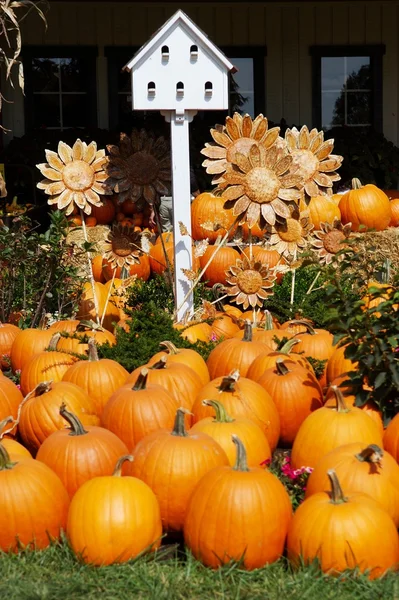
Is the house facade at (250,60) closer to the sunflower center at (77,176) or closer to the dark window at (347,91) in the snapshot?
the dark window at (347,91)

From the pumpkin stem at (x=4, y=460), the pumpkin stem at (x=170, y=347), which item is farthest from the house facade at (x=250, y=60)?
the pumpkin stem at (x=4, y=460)

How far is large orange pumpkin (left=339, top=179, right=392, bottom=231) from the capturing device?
9023 millimetres

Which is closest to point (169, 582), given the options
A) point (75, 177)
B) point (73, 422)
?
point (73, 422)

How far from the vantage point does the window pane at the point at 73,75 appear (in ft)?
39.0

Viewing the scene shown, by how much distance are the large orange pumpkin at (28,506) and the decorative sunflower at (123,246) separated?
10.4 ft

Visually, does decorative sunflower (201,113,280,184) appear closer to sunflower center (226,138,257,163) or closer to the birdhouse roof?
sunflower center (226,138,257,163)

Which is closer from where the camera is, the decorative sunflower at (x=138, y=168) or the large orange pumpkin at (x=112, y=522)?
the large orange pumpkin at (x=112, y=522)

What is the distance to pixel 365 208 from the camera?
29.6ft

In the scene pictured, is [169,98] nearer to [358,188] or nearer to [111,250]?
[111,250]

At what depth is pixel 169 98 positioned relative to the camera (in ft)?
21.3

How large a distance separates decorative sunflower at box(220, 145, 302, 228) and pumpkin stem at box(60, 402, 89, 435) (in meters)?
2.48

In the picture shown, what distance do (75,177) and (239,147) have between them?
1.19 metres

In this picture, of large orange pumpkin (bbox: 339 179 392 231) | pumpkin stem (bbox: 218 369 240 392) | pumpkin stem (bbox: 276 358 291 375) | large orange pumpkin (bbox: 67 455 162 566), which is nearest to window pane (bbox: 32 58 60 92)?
large orange pumpkin (bbox: 339 179 392 231)

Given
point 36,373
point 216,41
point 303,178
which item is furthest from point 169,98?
point 216,41
